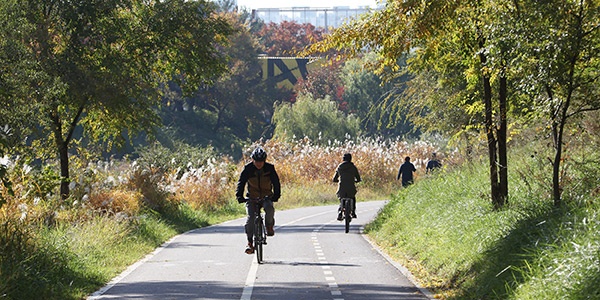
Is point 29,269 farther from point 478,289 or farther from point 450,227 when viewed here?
point 450,227

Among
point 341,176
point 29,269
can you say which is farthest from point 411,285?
point 341,176

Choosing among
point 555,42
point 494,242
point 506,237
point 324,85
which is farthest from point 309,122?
point 555,42

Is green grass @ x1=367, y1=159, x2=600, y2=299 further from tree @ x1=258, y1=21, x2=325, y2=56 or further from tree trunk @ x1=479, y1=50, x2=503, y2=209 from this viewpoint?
tree @ x1=258, y1=21, x2=325, y2=56

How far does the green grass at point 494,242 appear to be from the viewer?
10.4 meters

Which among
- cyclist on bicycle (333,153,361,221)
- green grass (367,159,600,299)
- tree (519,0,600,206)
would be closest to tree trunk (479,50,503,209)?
green grass (367,159,600,299)

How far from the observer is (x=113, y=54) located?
88.4 ft

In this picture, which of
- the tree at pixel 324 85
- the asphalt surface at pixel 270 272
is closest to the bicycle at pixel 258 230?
the asphalt surface at pixel 270 272

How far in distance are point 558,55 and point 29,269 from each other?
754 cm

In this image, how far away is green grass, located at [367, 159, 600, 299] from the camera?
1042 centimetres

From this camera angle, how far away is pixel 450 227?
18062 millimetres

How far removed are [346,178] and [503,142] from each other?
8.93 m

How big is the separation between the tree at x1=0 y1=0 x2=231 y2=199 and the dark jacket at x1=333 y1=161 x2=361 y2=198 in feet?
16.6

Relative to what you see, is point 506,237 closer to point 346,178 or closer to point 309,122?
point 346,178

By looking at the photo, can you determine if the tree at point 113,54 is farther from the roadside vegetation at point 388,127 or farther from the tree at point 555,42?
the tree at point 555,42
